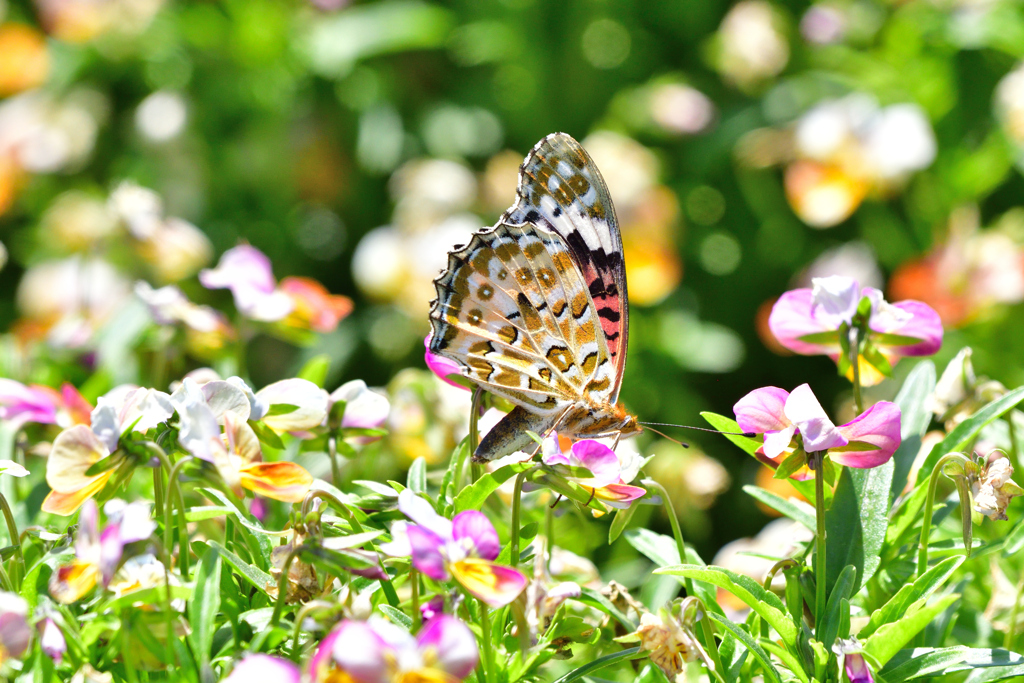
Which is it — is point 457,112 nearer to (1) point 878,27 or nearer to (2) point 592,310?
(1) point 878,27

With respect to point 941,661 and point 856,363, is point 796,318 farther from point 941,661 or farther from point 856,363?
point 941,661

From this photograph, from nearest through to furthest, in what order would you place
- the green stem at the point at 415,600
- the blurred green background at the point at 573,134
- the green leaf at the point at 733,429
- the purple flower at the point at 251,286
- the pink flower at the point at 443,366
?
the green stem at the point at 415,600 → the green leaf at the point at 733,429 → the pink flower at the point at 443,366 → the purple flower at the point at 251,286 → the blurred green background at the point at 573,134

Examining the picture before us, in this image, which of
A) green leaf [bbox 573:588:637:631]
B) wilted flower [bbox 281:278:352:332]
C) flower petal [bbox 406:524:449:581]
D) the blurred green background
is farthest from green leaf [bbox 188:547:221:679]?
the blurred green background

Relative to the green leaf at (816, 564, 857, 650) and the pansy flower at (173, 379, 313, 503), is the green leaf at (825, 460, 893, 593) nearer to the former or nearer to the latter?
the green leaf at (816, 564, 857, 650)

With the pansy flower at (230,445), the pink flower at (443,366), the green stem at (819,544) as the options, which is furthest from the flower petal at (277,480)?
the green stem at (819,544)

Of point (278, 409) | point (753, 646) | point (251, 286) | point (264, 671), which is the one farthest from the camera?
point (251, 286)

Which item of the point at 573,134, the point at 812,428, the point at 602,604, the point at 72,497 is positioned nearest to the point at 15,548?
the point at 72,497

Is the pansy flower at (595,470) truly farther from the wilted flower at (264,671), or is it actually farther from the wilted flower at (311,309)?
the wilted flower at (311,309)
